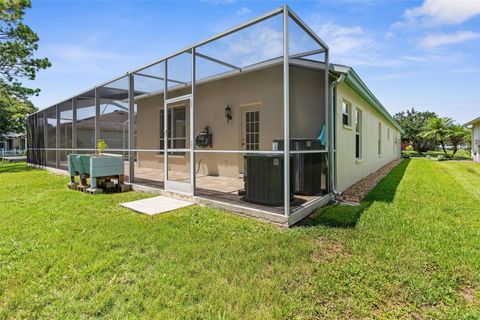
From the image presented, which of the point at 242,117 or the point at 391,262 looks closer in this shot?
the point at 391,262

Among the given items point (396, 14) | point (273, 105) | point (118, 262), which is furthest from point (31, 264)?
point (396, 14)

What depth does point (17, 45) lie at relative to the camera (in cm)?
1402

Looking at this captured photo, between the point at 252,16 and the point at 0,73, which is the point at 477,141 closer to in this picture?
the point at 252,16

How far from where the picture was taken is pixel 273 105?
6859 mm

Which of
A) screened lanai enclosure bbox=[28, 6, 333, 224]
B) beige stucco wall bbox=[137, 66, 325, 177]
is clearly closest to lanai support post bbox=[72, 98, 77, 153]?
screened lanai enclosure bbox=[28, 6, 333, 224]

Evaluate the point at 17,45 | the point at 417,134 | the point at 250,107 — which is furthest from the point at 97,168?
the point at 417,134

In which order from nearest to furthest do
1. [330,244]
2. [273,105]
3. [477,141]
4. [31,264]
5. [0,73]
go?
[31,264], [330,244], [273,105], [0,73], [477,141]

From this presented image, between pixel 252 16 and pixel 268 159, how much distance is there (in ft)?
7.42

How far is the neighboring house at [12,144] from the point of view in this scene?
29197mm

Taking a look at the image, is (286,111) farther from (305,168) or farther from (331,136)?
(331,136)

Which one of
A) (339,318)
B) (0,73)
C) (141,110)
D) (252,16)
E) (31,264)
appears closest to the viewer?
(339,318)

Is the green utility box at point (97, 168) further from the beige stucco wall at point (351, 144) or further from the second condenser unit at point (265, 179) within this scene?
the beige stucco wall at point (351, 144)

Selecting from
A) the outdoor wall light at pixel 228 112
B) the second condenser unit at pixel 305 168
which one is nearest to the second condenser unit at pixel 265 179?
the second condenser unit at pixel 305 168

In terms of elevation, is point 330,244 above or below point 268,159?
below
